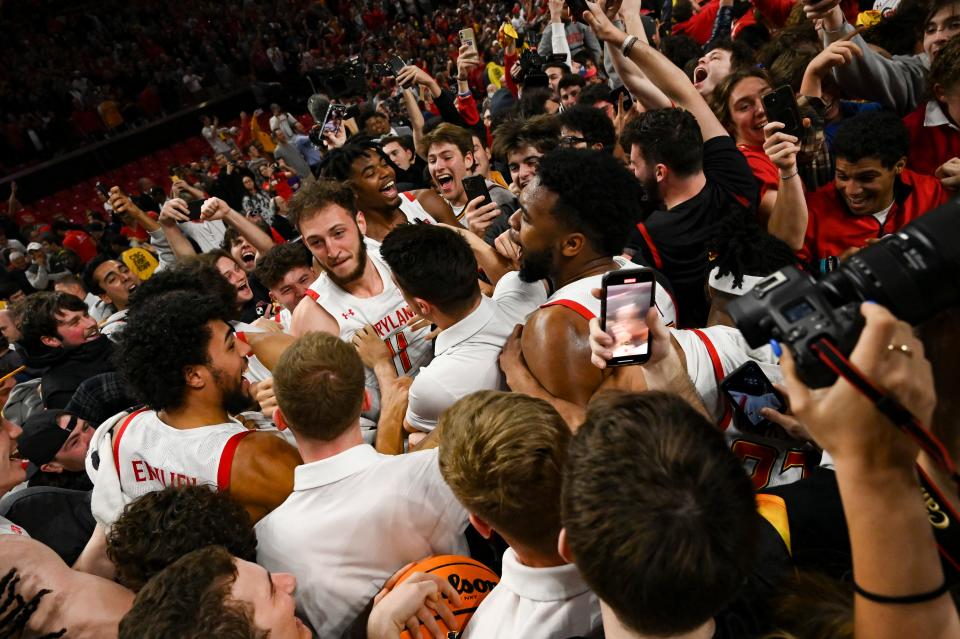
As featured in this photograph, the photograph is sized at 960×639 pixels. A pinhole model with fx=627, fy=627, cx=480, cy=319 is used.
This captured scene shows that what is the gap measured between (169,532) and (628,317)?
1371 millimetres

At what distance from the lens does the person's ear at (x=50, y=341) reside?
3.80 m

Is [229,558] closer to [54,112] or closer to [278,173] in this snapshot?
[278,173]

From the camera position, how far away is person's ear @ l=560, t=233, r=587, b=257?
2244mm

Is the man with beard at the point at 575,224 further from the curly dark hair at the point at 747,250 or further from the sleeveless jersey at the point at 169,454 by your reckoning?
the sleeveless jersey at the point at 169,454

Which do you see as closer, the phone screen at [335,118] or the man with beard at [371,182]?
the man with beard at [371,182]

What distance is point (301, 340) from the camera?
1.95 meters

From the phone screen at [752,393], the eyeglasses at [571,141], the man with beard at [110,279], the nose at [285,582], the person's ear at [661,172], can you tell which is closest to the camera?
the nose at [285,582]

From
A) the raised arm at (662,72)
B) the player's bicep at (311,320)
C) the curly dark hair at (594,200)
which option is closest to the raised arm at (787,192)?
the raised arm at (662,72)

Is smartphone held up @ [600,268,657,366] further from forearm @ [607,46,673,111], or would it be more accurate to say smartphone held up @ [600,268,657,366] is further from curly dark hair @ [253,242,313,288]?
curly dark hair @ [253,242,313,288]

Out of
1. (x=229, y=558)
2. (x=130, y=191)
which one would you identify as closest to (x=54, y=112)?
(x=130, y=191)

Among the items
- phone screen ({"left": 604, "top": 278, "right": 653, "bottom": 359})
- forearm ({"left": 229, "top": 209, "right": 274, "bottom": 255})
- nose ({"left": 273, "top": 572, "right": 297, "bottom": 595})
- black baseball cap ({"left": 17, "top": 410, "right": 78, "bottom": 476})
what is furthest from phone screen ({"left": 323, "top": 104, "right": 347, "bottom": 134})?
nose ({"left": 273, "top": 572, "right": 297, "bottom": 595})

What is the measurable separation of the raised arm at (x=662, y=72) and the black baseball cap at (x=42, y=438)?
2.98 metres

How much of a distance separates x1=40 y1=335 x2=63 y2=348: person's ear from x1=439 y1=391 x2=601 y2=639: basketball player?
3.47 meters

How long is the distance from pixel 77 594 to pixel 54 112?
18.3 m
